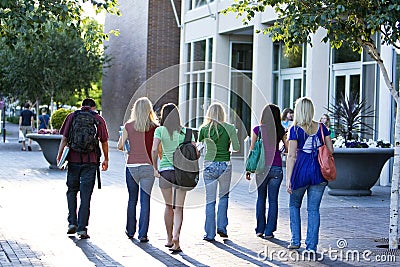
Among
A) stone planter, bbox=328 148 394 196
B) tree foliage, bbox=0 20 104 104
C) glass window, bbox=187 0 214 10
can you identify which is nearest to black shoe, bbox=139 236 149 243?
stone planter, bbox=328 148 394 196

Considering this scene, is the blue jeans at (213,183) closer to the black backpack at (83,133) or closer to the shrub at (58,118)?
the black backpack at (83,133)

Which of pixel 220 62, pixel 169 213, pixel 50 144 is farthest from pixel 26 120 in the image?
pixel 169 213

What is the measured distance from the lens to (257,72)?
25141 millimetres

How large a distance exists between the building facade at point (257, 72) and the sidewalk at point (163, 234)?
3574mm

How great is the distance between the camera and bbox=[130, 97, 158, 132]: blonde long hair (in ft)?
32.3

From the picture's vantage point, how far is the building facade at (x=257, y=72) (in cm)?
1947

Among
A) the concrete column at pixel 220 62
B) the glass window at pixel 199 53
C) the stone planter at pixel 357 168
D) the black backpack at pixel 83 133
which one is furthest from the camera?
the glass window at pixel 199 53

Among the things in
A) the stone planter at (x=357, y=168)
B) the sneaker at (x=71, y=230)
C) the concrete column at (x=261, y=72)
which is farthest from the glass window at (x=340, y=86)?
the sneaker at (x=71, y=230)

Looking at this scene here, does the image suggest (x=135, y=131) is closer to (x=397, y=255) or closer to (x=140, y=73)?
(x=397, y=255)

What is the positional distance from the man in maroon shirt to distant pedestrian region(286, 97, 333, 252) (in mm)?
2624

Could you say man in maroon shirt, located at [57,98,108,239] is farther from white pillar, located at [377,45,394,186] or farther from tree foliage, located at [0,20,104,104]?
tree foliage, located at [0,20,104,104]

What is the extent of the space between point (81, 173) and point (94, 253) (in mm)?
1568

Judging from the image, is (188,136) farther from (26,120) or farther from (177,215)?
(26,120)

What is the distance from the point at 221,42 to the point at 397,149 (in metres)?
19.1
